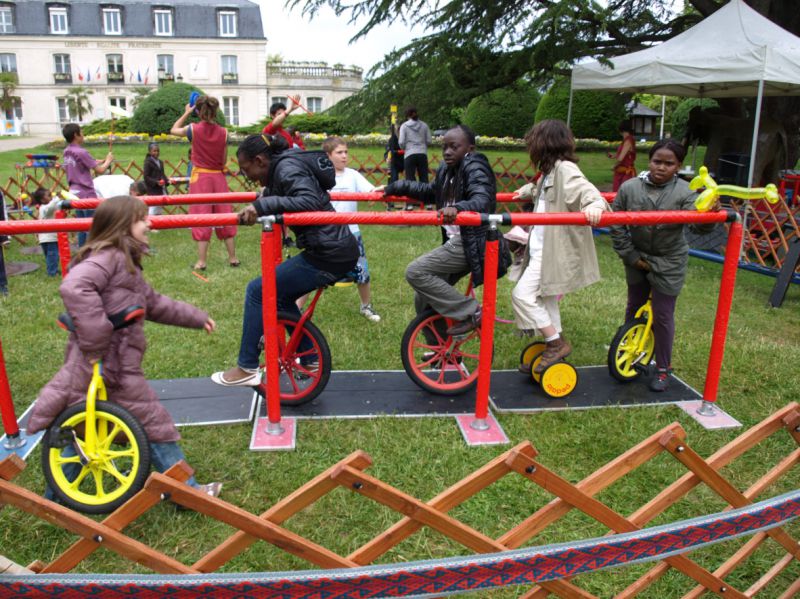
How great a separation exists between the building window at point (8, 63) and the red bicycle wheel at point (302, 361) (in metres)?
56.3

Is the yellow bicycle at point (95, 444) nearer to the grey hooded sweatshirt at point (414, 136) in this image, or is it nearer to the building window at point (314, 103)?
the grey hooded sweatshirt at point (414, 136)

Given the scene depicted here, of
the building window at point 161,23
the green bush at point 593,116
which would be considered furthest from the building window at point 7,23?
the green bush at point 593,116

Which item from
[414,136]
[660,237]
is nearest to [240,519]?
[660,237]

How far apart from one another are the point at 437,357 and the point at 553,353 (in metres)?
0.80

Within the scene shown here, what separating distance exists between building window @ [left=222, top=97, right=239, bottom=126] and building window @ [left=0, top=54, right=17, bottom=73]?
50.4 feet

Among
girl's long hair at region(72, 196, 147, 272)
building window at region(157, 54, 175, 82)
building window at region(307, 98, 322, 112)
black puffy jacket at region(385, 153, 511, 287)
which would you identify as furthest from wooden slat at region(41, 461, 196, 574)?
building window at region(157, 54, 175, 82)

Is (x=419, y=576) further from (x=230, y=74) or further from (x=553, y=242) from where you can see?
(x=230, y=74)

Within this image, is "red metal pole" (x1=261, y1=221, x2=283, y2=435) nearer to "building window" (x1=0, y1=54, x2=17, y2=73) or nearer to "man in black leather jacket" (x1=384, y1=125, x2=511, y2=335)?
"man in black leather jacket" (x1=384, y1=125, x2=511, y2=335)

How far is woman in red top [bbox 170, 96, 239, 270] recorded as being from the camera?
313 inches

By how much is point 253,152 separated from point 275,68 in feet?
169

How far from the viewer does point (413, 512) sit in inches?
81.0

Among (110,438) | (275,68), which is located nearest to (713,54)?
(110,438)

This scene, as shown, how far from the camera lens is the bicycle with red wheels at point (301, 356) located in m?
4.34

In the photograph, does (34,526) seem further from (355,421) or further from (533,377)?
(533,377)
